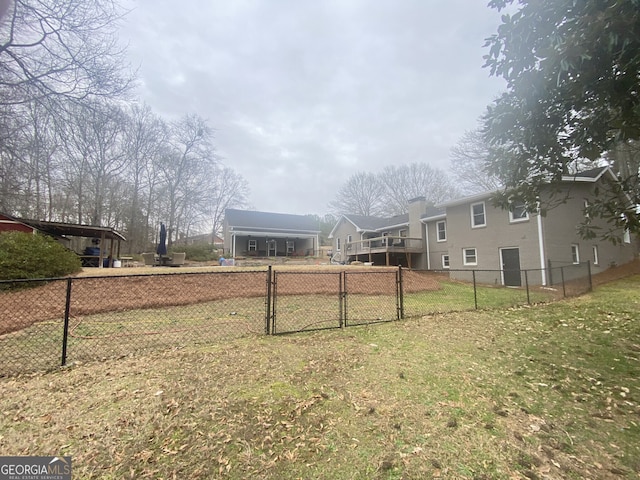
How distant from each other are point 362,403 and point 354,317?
161 inches

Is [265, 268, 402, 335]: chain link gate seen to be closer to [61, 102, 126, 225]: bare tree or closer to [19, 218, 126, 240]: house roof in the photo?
[19, 218, 126, 240]: house roof

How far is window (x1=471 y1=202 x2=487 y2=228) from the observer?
51.5 ft

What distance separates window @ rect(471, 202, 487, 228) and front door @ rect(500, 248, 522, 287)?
182 centimetres

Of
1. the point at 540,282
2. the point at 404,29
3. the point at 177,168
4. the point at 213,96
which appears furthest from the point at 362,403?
the point at 177,168

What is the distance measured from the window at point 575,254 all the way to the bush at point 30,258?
2087 centimetres

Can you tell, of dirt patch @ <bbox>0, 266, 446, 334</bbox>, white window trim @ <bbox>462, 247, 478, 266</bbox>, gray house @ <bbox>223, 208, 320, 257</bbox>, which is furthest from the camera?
gray house @ <bbox>223, 208, 320, 257</bbox>

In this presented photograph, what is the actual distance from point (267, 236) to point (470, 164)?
19.2 metres

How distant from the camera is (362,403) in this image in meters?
3.13

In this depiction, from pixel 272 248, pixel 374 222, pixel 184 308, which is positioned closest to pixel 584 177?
pixel 374 222

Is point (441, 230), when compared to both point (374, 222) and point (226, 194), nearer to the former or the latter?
point (374, 222)

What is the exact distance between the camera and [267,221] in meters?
29.3

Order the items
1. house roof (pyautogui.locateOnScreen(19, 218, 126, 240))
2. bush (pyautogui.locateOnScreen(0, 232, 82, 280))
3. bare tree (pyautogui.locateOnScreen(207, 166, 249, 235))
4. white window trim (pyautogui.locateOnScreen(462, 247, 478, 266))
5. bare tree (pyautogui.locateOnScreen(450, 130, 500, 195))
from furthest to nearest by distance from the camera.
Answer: bare tree (pyautogui.locateOnScreen(207, 166, 249, 235)) → bare tree (pyautogui.locateOnScreen(450, 130, 500, 195)) → white window trim (pyautogui.locateOnScreen(462, 247, 478, 266)) → house roof (pyautogui.locateOnScreen(19, 218, 126, 240)) → bush (pyautogui.locateOnScreen(0, 232, 82, 280))

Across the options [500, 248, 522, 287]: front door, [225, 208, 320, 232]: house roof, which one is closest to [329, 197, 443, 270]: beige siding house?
[225, 208, 320, 232]: house roof

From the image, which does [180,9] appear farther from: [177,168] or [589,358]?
[177,168]
